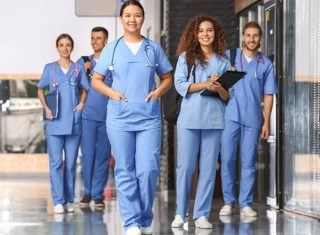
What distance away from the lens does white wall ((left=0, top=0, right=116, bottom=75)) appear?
13742mm

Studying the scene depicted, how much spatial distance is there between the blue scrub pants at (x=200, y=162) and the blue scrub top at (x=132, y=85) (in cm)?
73

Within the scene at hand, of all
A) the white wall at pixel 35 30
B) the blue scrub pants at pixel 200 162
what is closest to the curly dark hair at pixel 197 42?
the blue scrub pants at pixel 200 162

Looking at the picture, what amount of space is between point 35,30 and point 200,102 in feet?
23.3

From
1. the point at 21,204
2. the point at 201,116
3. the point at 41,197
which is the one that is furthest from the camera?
the point at 41,197

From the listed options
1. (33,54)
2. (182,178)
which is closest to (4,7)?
(33,54)

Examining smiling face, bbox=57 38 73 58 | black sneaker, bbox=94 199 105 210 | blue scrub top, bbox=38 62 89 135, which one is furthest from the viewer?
black sneaker, bbox=94 199 105 210

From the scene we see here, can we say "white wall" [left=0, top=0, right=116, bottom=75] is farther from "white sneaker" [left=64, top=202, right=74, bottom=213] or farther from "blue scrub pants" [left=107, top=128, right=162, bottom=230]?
"blue scrub pants" [left=107, top=128, right=162, bottom=230]

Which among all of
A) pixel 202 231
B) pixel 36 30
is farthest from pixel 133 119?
pixel 36 30

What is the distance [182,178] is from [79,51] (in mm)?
6206

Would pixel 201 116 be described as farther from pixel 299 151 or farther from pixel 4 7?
pixel 4 7

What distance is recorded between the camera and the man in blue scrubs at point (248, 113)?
28.3 ft

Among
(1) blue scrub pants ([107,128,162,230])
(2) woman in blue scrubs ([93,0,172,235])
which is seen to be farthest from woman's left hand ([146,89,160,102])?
(1) blue scrub pants ([107,128,162,230])

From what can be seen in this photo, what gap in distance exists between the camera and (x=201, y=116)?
24.1 feet

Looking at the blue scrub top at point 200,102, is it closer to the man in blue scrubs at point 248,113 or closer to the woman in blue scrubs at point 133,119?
the woman in blue scrubs at point 133,119
